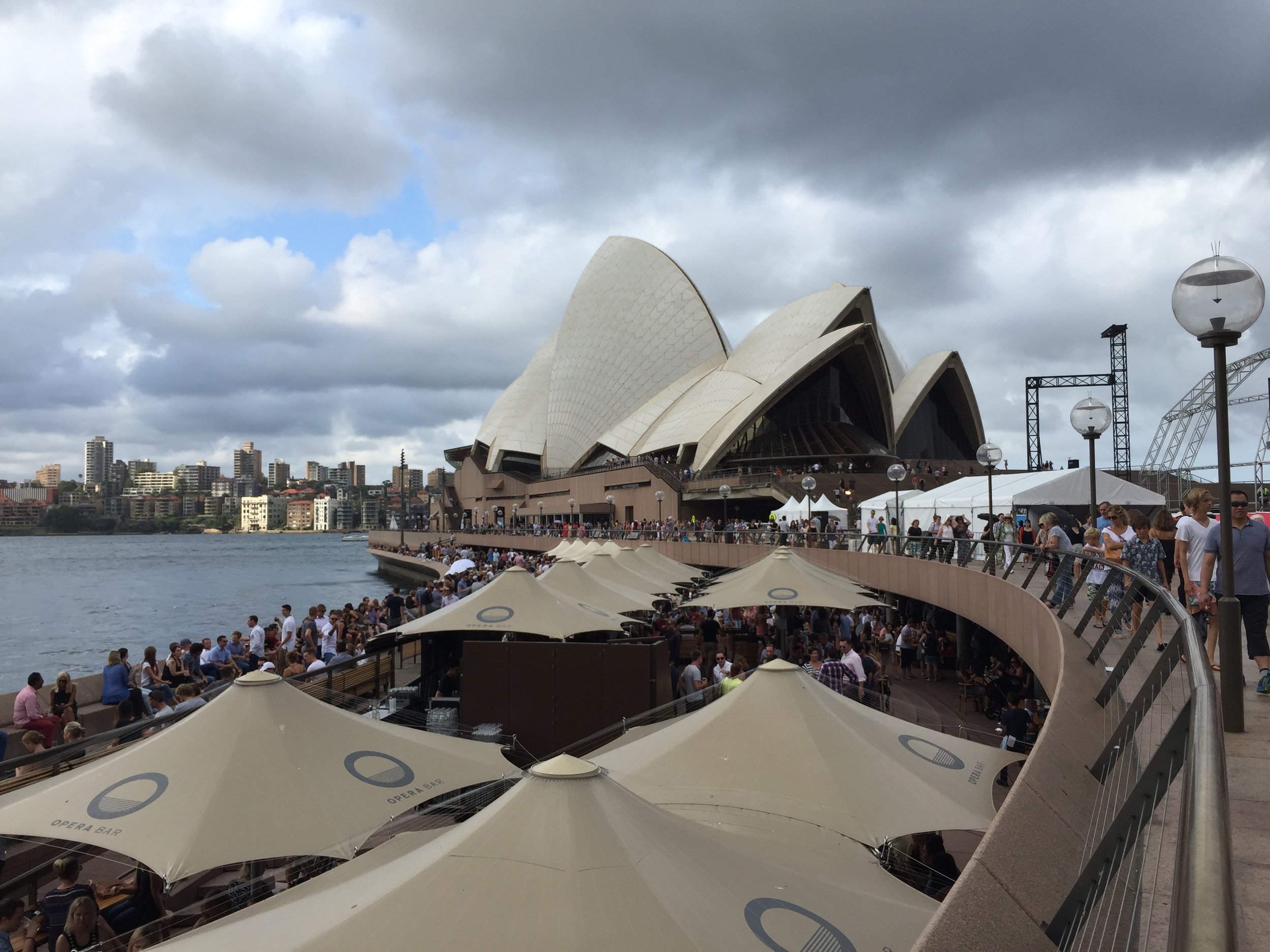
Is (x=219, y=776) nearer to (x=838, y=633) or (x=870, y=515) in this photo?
(x=838, y=633)

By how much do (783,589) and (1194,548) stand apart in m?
7.62

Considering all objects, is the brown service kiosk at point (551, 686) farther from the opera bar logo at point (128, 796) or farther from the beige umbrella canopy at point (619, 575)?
the beige umbrella canopy at point (619, 575)

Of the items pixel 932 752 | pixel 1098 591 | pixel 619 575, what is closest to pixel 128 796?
pixel 932 752

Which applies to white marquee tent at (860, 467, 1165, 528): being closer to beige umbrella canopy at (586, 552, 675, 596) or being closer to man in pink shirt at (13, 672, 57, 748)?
beige umbrella canopy at (586, 552, 675, 596)

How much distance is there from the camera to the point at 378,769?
243 inches

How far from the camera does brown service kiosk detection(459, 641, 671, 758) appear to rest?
31.6ft

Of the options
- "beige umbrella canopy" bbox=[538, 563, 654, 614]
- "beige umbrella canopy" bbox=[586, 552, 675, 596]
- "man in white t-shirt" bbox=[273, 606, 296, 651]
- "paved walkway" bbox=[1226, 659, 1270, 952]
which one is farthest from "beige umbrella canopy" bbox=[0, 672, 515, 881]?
"beige umbrella canopy" bbox=[586, 552, 675, 596]

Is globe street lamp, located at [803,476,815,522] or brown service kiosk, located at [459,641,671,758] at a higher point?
globe street lamp, located at [803,476,815,522]

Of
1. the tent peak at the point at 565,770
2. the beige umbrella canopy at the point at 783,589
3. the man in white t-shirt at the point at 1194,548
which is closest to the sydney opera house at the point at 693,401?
the beige umbrella canopy at the point at 783,589

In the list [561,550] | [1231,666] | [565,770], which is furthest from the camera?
[561,550]

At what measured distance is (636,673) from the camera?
9.63m

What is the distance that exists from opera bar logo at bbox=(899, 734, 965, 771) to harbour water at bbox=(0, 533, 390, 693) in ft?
85.0

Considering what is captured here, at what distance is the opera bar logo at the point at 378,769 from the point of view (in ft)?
19.8

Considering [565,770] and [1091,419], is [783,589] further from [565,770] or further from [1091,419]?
[565,770]
